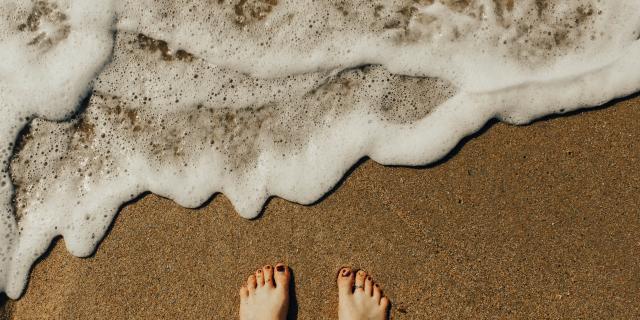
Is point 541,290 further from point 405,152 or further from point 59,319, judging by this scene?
point 59,319

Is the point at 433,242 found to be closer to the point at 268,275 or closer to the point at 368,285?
the point at 368,285

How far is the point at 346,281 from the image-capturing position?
89.3 inches

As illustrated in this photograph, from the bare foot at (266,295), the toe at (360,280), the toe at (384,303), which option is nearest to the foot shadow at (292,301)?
the bare foot at (266,295)

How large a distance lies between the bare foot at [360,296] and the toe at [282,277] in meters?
0.26

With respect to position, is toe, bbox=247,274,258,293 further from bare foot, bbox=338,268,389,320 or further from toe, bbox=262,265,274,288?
bare foot, bbox=338,268,389,320

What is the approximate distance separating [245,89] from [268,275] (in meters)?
0.94

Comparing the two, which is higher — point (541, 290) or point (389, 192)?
point (389, 192)

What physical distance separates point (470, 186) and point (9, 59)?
239cm

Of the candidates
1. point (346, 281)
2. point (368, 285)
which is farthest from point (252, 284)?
point (368, 285)

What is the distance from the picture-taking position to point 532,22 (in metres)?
2.30

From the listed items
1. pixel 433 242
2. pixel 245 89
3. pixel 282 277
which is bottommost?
pixel 282 277

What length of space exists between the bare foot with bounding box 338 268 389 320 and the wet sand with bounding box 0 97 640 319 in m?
0.05

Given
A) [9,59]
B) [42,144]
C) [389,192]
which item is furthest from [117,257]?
[389,192]

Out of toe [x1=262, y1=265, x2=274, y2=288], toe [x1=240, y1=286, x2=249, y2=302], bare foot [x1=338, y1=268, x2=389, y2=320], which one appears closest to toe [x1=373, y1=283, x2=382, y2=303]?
bare foot [x1=338, y1=268, x2=389, y2=320]
